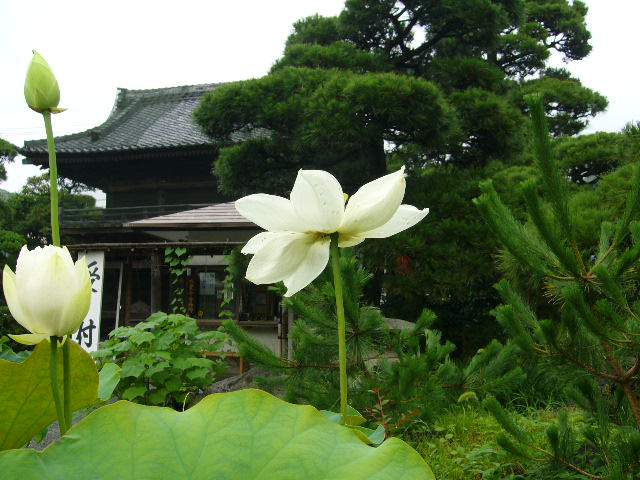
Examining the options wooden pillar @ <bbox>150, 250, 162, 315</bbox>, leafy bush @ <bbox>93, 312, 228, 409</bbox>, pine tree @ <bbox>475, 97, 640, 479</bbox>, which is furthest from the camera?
wooden pillar @ <bbox>150, 250, 162, 315</bbox>

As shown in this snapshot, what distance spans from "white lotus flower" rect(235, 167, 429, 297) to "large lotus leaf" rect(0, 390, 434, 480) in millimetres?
158

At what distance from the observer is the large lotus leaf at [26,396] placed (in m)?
0.49

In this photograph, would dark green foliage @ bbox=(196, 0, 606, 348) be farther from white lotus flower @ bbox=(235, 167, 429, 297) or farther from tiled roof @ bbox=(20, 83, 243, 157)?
white lotus flower @ bbox=(235, 167, 429, 297)

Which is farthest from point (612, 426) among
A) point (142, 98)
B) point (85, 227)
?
point (142, 98)

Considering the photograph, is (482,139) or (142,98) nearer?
(482,139)

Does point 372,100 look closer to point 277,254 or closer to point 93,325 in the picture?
point 93,325

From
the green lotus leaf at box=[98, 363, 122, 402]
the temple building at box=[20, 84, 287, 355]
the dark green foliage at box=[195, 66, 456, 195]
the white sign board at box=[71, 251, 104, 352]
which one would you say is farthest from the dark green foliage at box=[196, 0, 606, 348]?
the green lotus leaf at box=[98, 363, 122, 402]

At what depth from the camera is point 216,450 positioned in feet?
1.24

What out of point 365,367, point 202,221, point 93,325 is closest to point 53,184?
point 365,367

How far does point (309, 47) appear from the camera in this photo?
18.1 ft

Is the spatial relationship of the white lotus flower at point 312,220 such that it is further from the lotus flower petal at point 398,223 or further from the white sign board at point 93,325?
the white sign board at point 93,325

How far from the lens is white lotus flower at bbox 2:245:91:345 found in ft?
1.34

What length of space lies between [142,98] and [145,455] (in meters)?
11.6

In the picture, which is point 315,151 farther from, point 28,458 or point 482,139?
point 28,458
